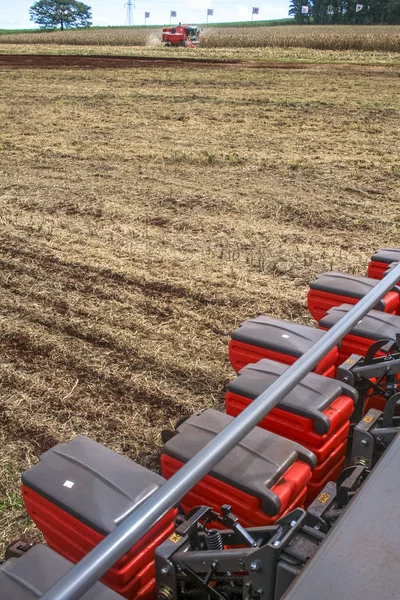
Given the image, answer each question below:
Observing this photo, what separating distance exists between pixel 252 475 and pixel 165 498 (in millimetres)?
723

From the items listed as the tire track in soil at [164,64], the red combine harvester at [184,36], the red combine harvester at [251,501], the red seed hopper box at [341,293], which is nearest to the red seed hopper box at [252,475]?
the red combine harvester at [251,501]

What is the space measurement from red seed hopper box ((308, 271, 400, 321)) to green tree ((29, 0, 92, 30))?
88741 mm

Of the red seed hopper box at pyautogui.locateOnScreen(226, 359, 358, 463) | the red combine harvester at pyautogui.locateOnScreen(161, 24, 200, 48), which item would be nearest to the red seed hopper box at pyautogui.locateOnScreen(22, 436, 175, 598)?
the red seed hopper box at pyautogui.locateOnScreen(226, 359, 358, 463)

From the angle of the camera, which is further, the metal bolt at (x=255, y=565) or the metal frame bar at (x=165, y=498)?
the metal bolt at (x=255, y=565)

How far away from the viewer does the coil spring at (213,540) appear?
1.92 m

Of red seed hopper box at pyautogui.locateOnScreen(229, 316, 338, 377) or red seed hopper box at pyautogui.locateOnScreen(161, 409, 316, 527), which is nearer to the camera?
red seed hopper box at pyautogui.locateOnScreen(161, 409, 316, 527)

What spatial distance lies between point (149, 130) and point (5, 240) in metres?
6.25

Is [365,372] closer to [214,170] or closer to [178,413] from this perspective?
[178,413]

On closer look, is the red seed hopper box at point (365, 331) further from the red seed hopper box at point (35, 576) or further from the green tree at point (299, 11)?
the green tree at point (299, 11)

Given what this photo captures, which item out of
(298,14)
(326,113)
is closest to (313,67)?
(326,113)

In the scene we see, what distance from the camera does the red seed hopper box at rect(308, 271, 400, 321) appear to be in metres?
3.65

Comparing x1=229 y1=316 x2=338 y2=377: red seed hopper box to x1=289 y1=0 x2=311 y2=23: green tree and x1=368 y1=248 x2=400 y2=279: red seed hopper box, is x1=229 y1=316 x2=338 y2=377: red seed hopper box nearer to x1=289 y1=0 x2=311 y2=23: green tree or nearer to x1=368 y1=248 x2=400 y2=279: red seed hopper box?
x1=368 y1=248 x2=400 y2=279: red seed hopper box

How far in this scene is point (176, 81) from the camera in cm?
1873

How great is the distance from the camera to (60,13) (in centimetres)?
8356
